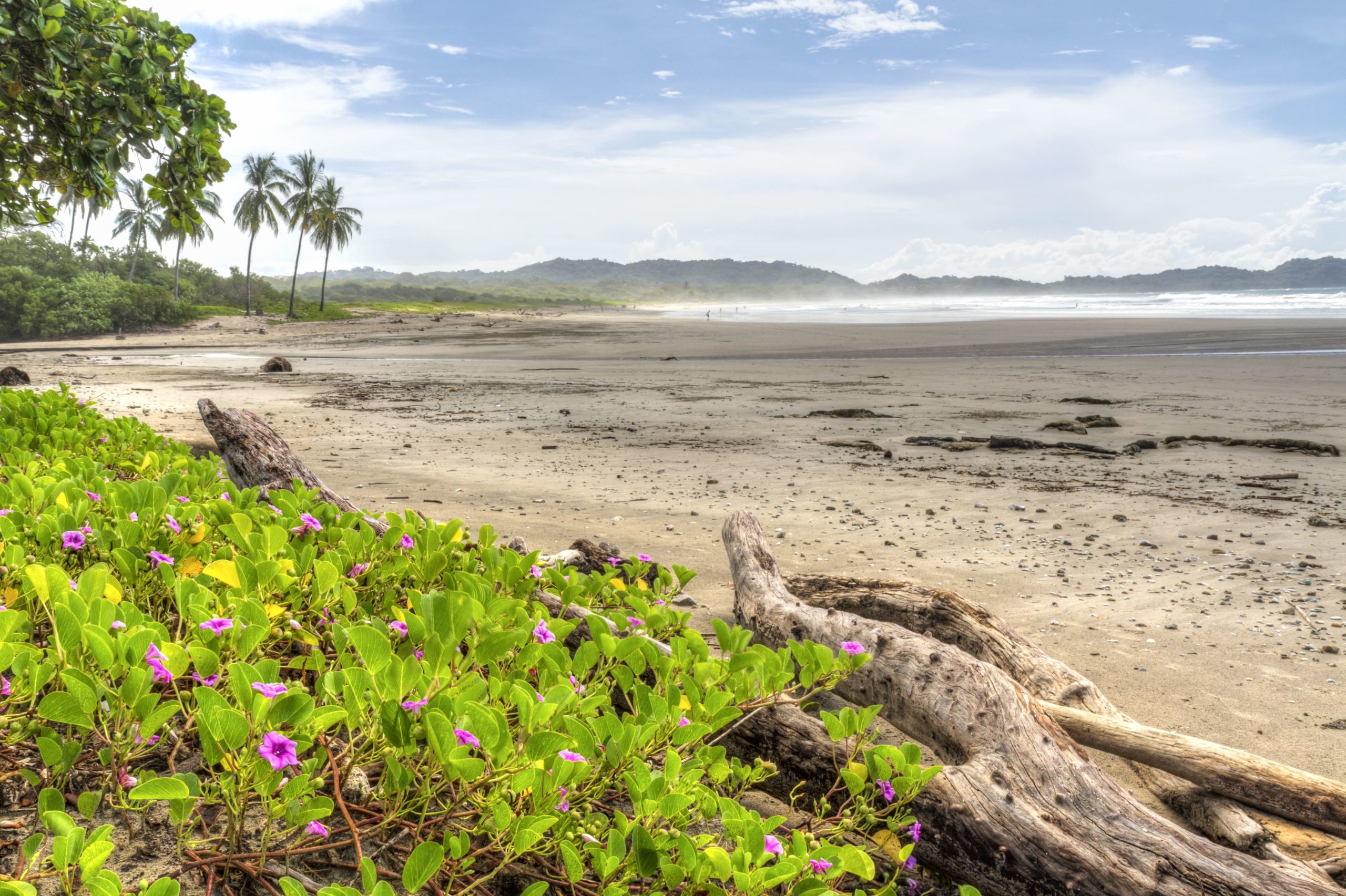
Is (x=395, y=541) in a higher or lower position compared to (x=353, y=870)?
higher

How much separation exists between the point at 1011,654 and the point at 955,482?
189 inches

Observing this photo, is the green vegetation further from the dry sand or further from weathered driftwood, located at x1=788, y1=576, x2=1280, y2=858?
weathered driftwood, located at x1=788, y1=576, x2=1280, y2=858

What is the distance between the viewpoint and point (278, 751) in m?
1.44

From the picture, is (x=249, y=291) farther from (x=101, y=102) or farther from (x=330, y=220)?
(x=101, y=102)

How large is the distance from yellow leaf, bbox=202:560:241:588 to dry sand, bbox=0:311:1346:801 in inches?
110

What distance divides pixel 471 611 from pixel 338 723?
1.43ft

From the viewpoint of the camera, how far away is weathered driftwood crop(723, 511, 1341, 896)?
2008 millimetres

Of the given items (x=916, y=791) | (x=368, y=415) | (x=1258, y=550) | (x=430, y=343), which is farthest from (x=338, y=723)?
(x=430, y=343)

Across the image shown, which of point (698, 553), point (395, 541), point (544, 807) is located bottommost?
point (698, 553)

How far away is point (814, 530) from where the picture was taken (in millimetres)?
6438

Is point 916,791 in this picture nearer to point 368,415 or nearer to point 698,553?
point 698,553

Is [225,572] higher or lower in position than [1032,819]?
higher

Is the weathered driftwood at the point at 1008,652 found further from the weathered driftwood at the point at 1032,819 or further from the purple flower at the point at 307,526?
the purple flower at the point at 307,526

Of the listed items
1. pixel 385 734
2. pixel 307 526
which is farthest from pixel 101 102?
pixel 385 734
